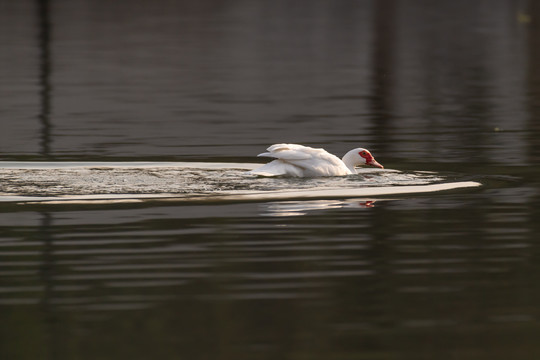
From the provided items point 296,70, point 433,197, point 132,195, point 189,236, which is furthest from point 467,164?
point 296,70

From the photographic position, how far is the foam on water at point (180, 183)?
1616 centimetres

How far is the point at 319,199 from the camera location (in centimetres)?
1602

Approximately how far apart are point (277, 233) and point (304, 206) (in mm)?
1892

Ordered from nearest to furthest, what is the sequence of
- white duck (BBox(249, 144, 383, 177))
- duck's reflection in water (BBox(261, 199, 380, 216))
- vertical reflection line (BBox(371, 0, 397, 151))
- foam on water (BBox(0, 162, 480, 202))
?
duck's reflection in water (BBox(261, 199, 380, 216))
foam on water (BBox(0, 162, 480, 202))
white duck (BBox(249, 144, 383, 177))
vertical reflection line (BBox(371, 0, 397, 151))

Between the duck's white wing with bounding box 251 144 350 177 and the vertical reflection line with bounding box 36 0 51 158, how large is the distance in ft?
13.6

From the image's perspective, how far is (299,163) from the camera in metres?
17.4

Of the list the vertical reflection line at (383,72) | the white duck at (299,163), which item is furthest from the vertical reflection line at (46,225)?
the vertical reflection line at (383,72)

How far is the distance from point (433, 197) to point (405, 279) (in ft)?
16.1

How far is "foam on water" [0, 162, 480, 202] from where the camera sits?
1616 centimetres

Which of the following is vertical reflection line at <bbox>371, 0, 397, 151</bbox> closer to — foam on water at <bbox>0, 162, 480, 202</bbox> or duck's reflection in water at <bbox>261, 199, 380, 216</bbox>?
foam on water at <bbox>0, 162, 480, 202</bbox>

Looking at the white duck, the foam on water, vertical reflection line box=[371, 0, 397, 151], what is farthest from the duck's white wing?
vertical reflection line box=[371, 0, 397, 151]

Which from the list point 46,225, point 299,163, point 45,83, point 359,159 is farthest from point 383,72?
point 46,225

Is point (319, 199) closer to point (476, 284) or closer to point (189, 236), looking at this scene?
point (189, 236)

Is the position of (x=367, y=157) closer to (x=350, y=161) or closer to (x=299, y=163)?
(x=350, y=161)
